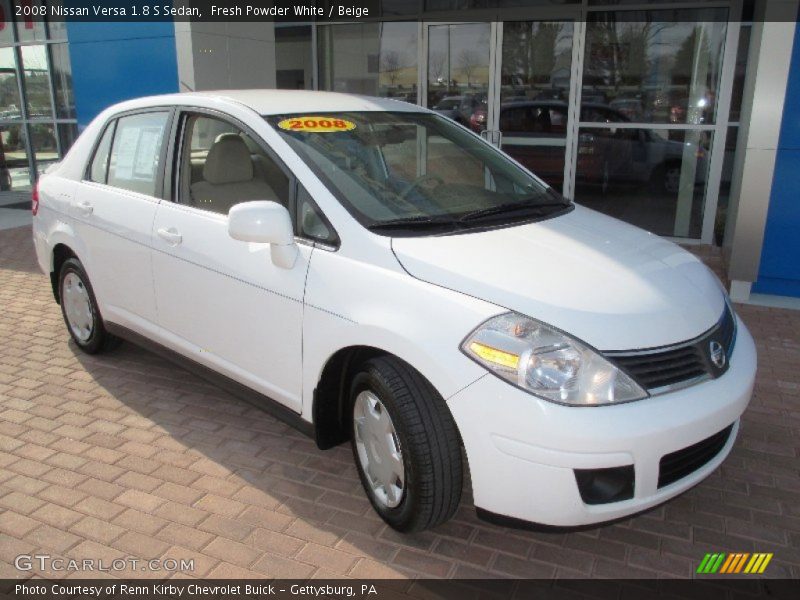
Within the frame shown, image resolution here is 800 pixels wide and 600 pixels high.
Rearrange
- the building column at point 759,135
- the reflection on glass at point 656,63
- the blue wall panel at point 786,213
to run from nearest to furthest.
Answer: the building column at point 759,135 → the blue wall panel at point 786,213 → the reflection on glass at point 656,63

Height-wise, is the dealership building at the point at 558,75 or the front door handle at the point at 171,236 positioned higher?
the dealership building at the point at 558,75

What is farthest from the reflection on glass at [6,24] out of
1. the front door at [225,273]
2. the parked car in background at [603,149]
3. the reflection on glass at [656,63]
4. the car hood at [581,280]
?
the car hood at [581,280]

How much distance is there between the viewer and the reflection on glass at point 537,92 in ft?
28.9

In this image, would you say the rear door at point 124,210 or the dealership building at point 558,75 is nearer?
the rear door at point 124,210

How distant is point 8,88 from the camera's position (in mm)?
12828

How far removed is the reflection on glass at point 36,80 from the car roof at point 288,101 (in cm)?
970

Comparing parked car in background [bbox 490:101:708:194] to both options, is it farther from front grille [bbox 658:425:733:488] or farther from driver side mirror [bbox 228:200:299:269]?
driver side mirror [bbox 228:200:299:269]

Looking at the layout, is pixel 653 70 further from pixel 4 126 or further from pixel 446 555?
pixel 4 126

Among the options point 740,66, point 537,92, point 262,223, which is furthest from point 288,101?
point 740,66

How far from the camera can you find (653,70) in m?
8.42

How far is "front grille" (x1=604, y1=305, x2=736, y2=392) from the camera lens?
246cm

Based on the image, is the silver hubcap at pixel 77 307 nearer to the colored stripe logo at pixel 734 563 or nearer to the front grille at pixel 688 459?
the front grille at pixel 688 459

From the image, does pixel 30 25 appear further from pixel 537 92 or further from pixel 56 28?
pixel 537 92

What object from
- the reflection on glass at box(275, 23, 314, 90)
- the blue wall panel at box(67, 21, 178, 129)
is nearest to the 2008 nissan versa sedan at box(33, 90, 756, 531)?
the blue wall panel at box(67, 21, 178, 129)
